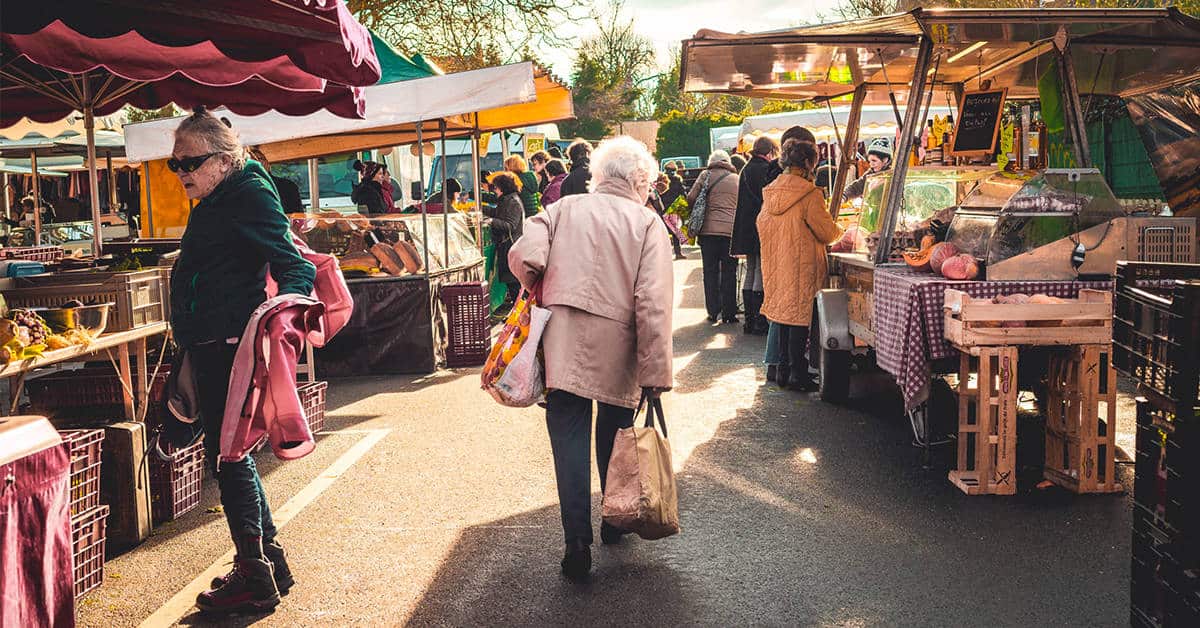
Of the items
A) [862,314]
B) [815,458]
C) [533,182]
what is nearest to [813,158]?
[862,314]

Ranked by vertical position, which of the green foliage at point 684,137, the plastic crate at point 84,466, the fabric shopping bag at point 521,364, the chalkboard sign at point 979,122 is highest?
the green foliage at point 684,137

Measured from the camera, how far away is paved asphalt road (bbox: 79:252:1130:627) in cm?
436

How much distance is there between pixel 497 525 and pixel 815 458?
7.22 feet

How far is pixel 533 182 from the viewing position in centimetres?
1559

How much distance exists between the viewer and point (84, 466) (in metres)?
4.79

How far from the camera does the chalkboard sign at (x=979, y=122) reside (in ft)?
27.9

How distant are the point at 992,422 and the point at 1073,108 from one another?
2983 millimetres

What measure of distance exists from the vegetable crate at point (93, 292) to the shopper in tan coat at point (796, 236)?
4793mm

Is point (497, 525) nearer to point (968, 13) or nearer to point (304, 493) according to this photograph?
point (304, 493)

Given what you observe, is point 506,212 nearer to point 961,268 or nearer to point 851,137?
point 851,137

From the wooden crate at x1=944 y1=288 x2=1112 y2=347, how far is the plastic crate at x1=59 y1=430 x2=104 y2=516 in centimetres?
424

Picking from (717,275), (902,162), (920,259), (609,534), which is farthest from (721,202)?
(609,534)

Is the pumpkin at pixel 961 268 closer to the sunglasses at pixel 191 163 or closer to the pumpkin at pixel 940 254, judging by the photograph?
the pumpkin at pixel 940 254

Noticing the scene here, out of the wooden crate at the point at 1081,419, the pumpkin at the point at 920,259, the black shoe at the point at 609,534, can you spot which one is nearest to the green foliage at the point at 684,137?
the pumpkin at the point at 920,259
